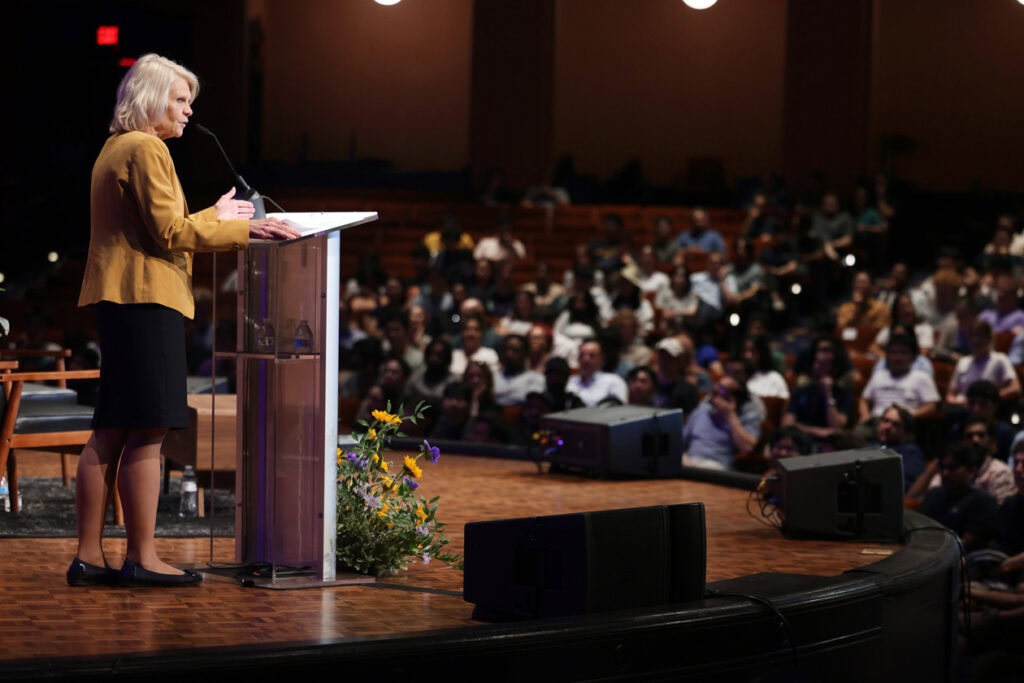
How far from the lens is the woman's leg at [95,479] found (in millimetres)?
3555

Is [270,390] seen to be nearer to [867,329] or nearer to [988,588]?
[988,588]

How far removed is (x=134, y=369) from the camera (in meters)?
3.53

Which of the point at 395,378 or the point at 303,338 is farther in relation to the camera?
the point at 395,378

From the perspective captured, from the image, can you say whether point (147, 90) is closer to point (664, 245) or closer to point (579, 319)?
point (579, 319)

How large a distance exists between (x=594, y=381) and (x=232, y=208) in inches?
178

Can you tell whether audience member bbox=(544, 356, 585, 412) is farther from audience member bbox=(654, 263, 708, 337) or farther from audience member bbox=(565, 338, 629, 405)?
audience member bbox=(654, 263, 708, 337)

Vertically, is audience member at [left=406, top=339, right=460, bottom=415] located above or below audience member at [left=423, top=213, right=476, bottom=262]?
below

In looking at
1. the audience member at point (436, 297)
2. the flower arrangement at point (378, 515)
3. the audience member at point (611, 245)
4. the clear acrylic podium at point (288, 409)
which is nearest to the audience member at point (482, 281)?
the audience member at point (436, 297)

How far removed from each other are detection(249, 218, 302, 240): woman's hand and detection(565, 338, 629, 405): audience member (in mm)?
4398

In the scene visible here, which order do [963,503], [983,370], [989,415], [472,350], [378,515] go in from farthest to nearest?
[472,350], [983,370], [989,415], [963,503], [378,515]

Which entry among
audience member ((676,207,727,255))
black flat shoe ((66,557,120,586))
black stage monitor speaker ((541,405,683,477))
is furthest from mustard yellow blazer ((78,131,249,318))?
audience member ((676,207,727,255))

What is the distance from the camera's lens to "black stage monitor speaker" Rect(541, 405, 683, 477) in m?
6.07

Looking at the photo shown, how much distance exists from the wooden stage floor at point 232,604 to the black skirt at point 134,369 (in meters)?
0.42

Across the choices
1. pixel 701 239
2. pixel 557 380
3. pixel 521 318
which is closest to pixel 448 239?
pixel 701 239
